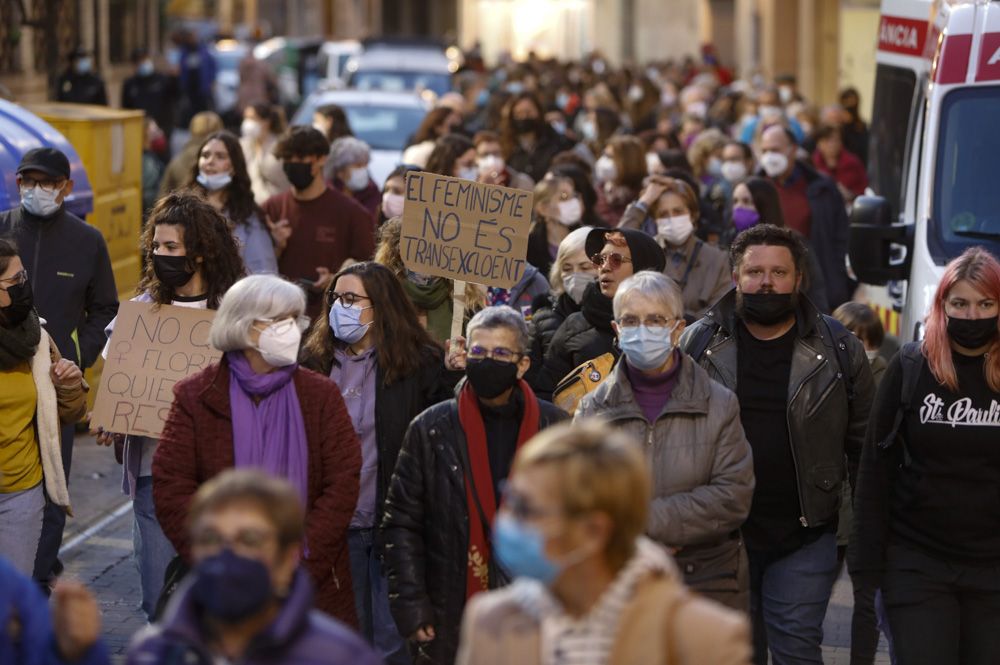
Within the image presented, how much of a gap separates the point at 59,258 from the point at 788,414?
365 centimetres

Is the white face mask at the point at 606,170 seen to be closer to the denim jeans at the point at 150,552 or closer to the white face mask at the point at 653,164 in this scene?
the white face mask at the point at 653,164

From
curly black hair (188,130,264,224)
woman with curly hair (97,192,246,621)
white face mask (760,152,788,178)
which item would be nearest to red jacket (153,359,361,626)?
woman with curly hair (97,192,246,621)

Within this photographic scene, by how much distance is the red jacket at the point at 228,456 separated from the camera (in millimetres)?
6008

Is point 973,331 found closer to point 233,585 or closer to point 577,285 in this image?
point 577,285

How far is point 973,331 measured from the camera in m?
6.02

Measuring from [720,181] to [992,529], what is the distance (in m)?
8.56

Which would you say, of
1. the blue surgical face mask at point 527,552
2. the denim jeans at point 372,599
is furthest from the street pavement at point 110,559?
the blue surgical face mask at point 527,552

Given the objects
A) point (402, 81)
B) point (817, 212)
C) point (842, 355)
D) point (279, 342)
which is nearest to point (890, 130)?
point (817, 212)

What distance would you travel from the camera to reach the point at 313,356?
6891mm

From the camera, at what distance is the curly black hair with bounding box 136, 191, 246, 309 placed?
7289mm

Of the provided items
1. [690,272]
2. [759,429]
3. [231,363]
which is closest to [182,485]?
[231,363]

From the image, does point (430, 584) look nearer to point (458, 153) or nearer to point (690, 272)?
point (690, 272)

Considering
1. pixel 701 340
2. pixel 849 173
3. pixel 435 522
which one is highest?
pixel 849 173

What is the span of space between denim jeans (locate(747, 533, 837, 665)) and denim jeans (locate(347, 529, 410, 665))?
129 cm
